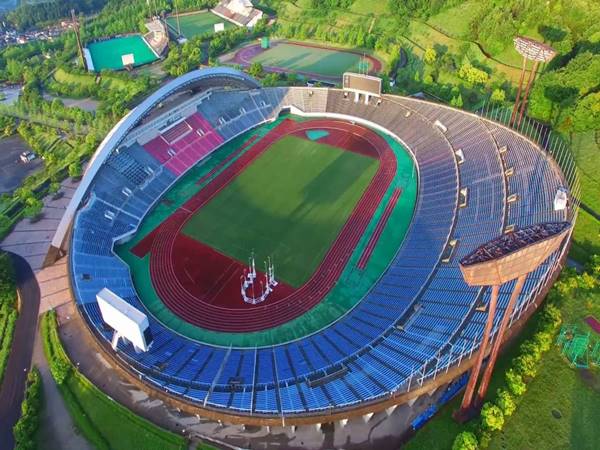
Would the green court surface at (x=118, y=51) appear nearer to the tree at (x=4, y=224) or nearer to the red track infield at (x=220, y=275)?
the tree at (x=4, y=224)

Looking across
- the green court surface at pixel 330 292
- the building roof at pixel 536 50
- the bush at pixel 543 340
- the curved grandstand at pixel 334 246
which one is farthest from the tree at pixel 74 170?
the building roof at pixel 536 50

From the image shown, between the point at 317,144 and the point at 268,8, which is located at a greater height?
the point at 268,8

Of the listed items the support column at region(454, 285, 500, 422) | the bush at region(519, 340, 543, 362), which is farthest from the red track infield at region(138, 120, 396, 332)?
the bush at region(519, 340, 543, 362)

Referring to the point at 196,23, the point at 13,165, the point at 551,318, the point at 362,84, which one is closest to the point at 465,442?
the point at 551,318

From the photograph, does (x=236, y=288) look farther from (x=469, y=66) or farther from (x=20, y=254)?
(x=469, y=66)

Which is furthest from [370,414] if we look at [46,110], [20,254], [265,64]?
[265,64]

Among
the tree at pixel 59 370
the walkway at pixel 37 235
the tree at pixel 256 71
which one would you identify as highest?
the tree at pixel 256 71

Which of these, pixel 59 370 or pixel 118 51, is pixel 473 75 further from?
pixel 118 51
